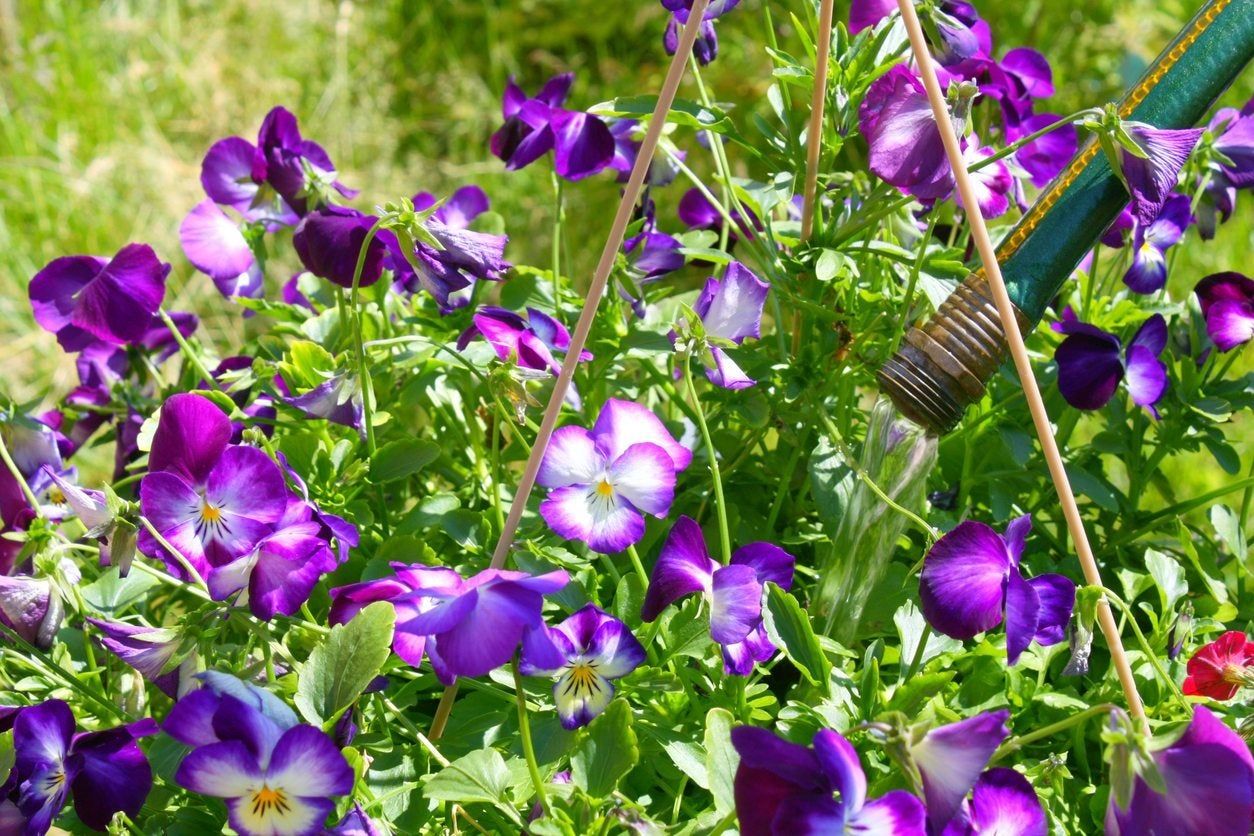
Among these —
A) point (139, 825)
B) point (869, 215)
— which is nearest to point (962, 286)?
point (869, 215)

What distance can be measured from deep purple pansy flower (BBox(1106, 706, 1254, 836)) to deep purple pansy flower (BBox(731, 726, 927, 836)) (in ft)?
0.33

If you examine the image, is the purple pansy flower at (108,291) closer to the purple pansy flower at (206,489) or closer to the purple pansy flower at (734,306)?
the purple pansy flower at (206,489)

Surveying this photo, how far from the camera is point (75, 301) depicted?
1.02 metres

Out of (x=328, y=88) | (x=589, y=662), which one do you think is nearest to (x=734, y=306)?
(x=589, y=662)

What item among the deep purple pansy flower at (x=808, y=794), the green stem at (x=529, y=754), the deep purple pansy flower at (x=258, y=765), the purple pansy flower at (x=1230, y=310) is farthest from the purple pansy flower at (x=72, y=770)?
the purple pansy flower at (x=1230, y=310)

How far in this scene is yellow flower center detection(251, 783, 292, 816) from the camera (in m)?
0.66

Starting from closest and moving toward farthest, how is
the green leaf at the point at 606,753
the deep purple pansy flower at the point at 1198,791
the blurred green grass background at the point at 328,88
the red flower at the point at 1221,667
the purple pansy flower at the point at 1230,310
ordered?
the deep purple pansy flower at the point at 1198,791
the green leaf at the point at 606,753
the red flower at the point at 1221,667
the purple pansy flower at the point at 1230,310
the blurred green grass background at the point at 328,88

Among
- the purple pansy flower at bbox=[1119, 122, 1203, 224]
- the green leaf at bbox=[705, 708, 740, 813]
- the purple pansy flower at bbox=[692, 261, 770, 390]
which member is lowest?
the green leaf at bbox=[705, 708, 740, 813]

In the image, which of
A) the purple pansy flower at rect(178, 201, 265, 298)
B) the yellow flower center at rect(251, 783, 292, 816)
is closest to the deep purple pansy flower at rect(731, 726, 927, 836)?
the yellow flower center at rect(251, 783, 292, 816)

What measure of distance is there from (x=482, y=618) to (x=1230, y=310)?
2.05ft

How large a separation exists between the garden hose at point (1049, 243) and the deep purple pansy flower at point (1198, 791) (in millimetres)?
248

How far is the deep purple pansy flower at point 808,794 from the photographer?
595mm

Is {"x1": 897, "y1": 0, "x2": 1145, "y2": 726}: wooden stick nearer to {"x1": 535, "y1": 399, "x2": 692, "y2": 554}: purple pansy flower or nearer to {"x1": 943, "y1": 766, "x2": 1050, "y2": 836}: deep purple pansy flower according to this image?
{"x1": 943, "y1": 766, "x2": 1050, "y2": 836}: deep purple pansy flower

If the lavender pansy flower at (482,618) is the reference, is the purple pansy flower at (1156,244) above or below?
above
